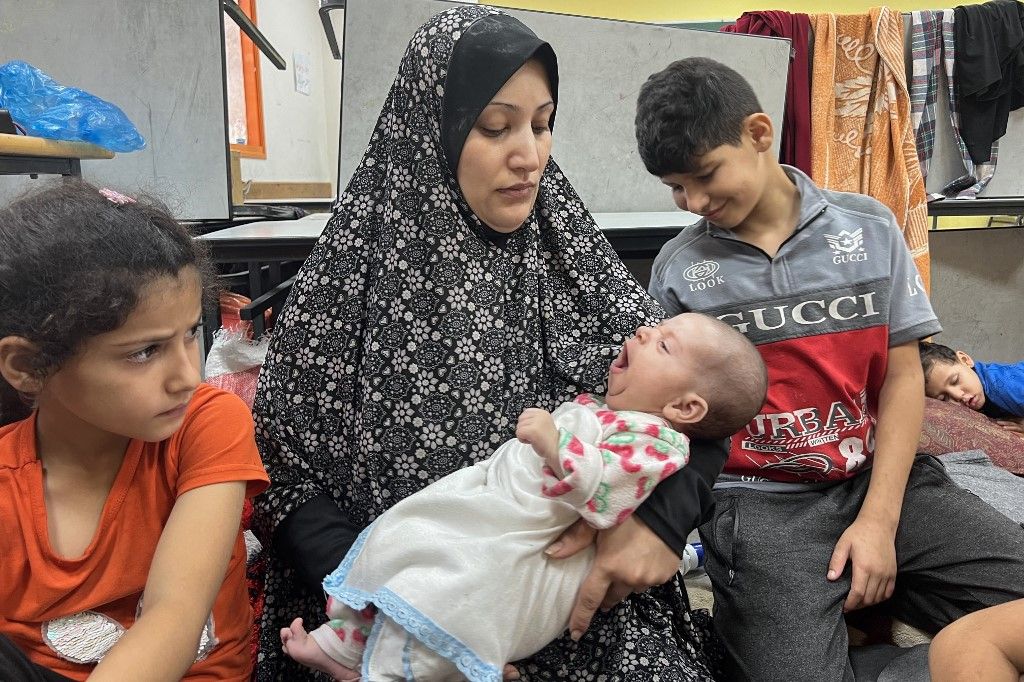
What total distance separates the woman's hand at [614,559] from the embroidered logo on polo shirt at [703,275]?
2.36ft

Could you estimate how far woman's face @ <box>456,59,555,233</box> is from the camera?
123cm

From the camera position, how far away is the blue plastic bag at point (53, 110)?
210 cm

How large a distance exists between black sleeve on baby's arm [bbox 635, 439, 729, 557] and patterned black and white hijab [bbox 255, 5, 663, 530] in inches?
9.1

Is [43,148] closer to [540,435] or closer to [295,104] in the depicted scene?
[540,435]

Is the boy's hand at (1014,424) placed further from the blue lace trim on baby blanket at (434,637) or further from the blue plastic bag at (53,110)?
the blue plastic bag at (53,110)

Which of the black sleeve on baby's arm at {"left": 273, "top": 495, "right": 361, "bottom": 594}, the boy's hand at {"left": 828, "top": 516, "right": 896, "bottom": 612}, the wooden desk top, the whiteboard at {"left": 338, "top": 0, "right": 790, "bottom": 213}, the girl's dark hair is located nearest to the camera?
the girl's dark hair

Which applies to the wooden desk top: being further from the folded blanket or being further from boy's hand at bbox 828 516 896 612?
the folded blanket

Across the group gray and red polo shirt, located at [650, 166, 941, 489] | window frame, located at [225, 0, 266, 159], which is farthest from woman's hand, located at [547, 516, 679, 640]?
window frame, located at [225, 0, 266, 159]

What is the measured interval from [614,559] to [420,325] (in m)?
0.51

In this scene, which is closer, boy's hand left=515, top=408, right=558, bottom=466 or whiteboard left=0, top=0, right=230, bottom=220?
boy's hand left=515, top=408, right=558, bottom=466

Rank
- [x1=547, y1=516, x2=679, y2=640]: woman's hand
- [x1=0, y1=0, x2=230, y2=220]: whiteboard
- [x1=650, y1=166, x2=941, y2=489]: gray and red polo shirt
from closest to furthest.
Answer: [x1=547, y1=516, x2=679, y2=640]: woman's hand
[x1=650, y1=166, x2=941, y2=489]: gray and red polo shirt
[x1=0, y1=0, x2=230, y2=220]: whiteboard

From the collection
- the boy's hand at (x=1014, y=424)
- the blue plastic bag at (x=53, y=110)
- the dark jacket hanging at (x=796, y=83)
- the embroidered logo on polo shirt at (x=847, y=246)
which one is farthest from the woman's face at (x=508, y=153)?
the dark jacket hanging at (x=796, y=83)

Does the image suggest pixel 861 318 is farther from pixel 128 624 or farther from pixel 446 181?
pixel 128 624

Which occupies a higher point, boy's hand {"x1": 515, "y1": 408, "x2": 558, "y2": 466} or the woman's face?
the woman's face
